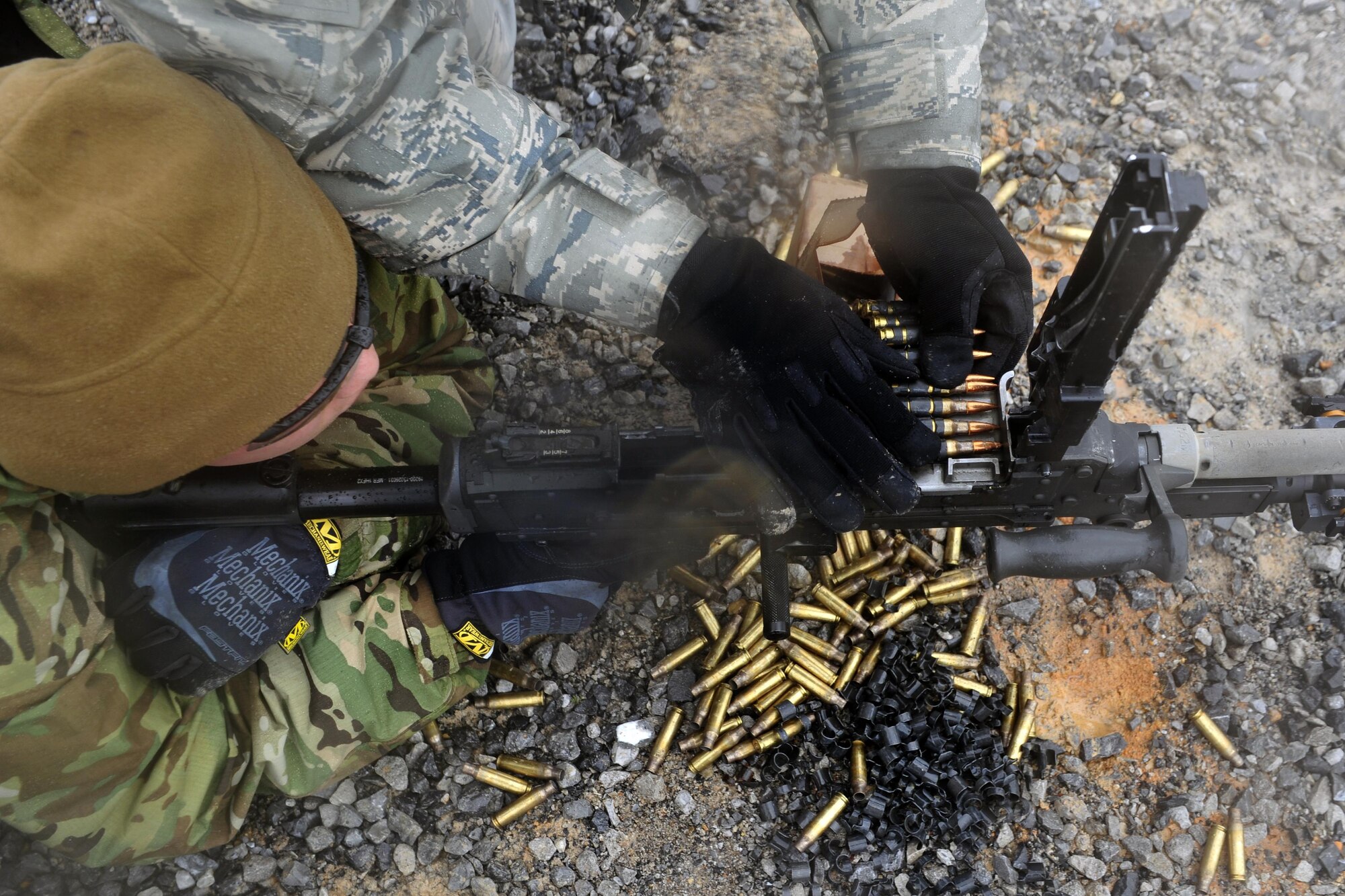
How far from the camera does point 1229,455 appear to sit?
2.37 m

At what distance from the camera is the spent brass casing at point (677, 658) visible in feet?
10.1

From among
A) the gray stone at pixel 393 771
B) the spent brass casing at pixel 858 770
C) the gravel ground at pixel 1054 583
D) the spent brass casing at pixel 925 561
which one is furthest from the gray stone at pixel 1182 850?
the gray stone at pixel 393 771

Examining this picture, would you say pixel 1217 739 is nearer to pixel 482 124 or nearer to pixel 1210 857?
pixel 1210 857

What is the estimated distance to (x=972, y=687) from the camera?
2.99m

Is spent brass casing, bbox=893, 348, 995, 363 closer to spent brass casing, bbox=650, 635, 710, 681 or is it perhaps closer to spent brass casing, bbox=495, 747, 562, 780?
spent brass casing, bbox=650, 635, 710, 681

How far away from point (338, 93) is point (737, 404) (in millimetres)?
1163

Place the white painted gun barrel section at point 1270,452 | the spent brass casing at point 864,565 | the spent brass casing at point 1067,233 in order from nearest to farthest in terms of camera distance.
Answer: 1. the white painted gun barrel section at point 1270,452
2. the spent brass casing at point 864,565
3. the spent brass casing at point 1067,233

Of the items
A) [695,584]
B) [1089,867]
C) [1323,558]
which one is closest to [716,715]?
[695,584]

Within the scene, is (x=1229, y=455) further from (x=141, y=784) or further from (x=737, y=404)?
(x=141, y=784)

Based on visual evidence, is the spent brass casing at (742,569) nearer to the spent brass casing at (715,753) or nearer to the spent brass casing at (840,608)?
the spent brass casing at (840,608)

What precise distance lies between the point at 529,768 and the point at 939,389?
1795mm

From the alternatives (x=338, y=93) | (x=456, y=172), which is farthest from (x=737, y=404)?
(x=338, y=93)

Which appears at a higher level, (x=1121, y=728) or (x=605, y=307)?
(x=605, y=307)

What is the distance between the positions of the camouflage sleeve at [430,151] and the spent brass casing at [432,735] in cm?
149
